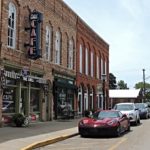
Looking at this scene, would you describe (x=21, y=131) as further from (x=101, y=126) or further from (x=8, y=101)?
(x=8, y=101)

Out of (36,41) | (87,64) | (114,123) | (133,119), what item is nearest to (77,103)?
(87,64)

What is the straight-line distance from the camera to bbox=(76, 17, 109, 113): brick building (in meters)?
41.1

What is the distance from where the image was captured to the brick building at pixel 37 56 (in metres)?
24.8

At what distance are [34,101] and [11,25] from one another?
6223 millimetres

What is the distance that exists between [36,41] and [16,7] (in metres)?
2.53

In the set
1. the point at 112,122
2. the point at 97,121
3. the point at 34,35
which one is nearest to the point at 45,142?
the point at 97,121

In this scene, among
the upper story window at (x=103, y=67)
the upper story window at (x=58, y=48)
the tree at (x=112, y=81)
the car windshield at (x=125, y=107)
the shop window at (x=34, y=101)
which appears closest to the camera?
the shop window at (x=34, y=101)

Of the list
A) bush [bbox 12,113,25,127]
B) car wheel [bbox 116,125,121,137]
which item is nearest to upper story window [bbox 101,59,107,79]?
bush [bbox 12,113,25,127]

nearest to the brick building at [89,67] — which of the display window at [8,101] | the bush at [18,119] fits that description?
the display window at [8,101]

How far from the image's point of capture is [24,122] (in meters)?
24.1

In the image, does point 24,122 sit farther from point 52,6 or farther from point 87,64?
point 87,64

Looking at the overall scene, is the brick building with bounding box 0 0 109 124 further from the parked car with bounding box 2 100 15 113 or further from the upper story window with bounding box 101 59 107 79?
the upper story window with bounding box 101 59 107 79

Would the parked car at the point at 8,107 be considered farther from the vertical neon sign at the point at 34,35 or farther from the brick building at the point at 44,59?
the vertical neon sign at the point at 34,35

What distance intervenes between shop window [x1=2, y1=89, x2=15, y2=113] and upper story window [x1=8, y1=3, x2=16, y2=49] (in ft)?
A: 9.00
